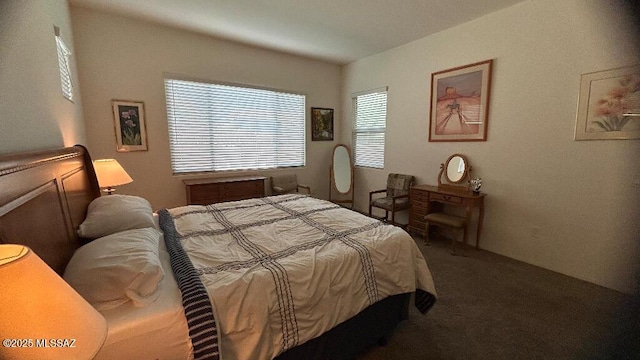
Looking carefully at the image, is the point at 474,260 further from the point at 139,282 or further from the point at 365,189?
the point at 139,282

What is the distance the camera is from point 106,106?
9.71ft

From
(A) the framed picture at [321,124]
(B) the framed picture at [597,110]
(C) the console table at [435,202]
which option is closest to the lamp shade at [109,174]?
(A) the framed picture at [321,124]

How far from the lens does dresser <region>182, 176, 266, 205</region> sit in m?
3.32

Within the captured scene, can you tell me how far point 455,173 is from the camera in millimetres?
3250

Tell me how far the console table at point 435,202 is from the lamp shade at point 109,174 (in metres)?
3.25

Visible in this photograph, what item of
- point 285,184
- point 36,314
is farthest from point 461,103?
point 36,314

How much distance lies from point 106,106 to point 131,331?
10.0 feet

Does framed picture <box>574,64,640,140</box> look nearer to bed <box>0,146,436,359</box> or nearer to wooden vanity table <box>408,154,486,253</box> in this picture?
wooden vanity table <box>408,154,486,253</box>

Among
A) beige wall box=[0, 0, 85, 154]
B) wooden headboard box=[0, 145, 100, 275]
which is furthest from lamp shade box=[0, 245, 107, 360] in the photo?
beige wall box=[0, 0, 85, 154]

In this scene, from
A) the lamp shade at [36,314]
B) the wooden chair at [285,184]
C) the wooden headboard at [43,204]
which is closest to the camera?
the lamp shade at [36,314]

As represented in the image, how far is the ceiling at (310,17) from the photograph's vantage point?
2.60 m

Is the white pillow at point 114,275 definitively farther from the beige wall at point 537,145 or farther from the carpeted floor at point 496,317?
the beige wall at point 537,145

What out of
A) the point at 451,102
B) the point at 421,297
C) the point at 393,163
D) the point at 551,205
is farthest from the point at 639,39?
the point at 393,163

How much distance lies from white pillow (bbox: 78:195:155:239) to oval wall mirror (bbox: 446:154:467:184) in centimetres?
324
